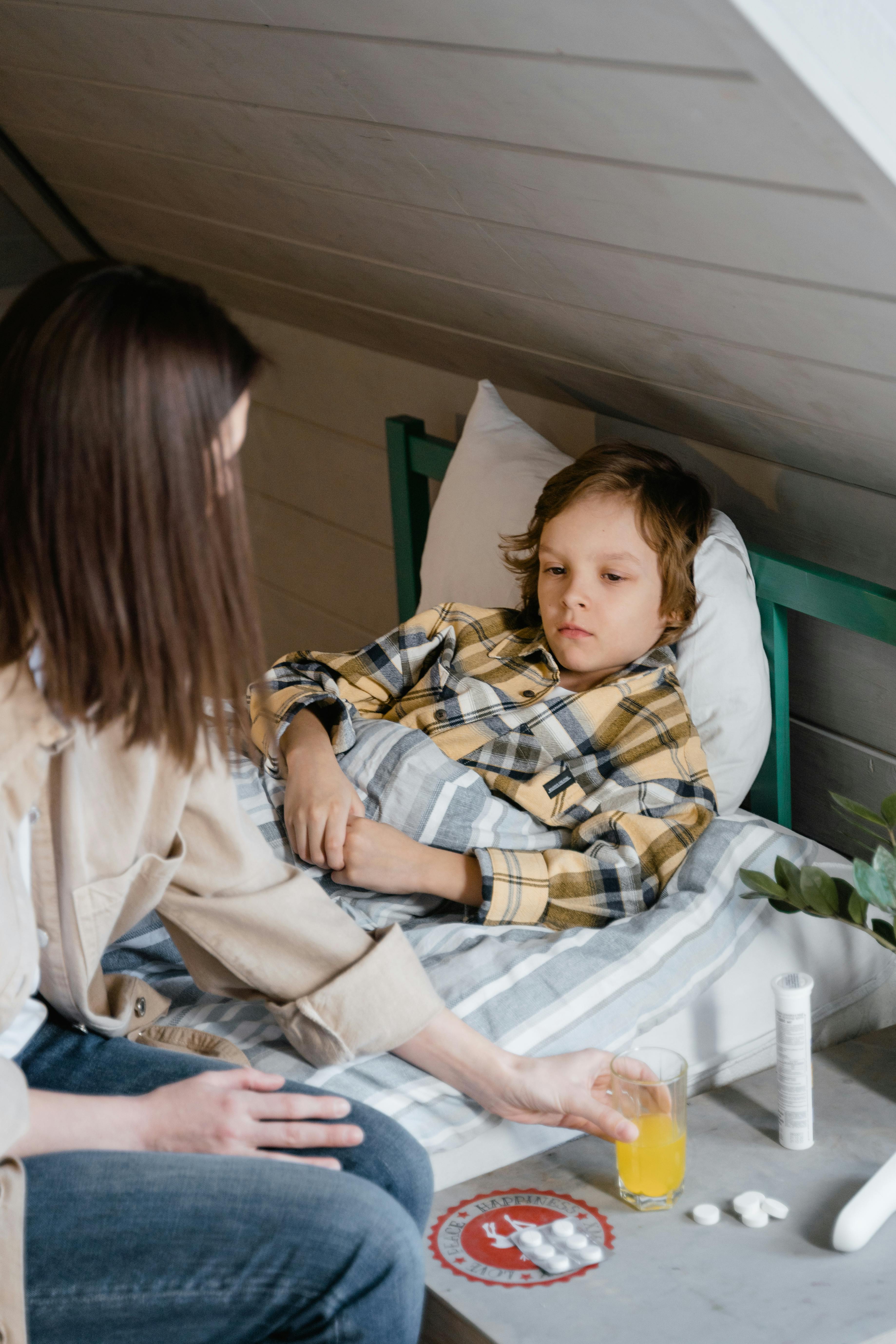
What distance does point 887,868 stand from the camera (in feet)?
3.89

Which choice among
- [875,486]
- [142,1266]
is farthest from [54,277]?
[875,486]

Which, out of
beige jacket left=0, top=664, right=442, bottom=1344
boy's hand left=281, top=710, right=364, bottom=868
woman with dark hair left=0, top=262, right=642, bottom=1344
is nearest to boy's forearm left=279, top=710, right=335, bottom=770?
boy's hand left=281, top=710, right=364, bottom=868

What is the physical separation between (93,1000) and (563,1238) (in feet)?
1.46

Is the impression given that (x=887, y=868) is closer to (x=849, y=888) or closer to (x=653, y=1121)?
(x=849, y=888)

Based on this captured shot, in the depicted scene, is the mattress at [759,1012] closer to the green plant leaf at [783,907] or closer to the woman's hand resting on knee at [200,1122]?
the green plant leaf at [783,907]

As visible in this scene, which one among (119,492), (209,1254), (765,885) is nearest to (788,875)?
(765,885)

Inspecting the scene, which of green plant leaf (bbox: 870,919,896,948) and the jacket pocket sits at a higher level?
the jacket pocket

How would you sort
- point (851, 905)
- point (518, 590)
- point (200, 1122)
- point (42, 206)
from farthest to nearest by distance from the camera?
A: point (42, 206)
point (518, 590)
point (851, 905)
point (200, 1122)

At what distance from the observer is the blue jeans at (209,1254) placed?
2.71 feet

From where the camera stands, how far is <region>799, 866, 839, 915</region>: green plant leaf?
126 centimetres

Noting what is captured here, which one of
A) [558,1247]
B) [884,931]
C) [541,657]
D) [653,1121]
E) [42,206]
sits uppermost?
[42,206]

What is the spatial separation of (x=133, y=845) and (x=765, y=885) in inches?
24.9

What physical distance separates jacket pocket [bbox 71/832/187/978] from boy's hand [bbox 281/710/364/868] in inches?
13.9

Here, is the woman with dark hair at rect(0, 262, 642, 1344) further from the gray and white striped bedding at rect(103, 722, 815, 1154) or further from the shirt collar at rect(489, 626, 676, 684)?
the shirt collar at rect(489, 626, 676, 684)
